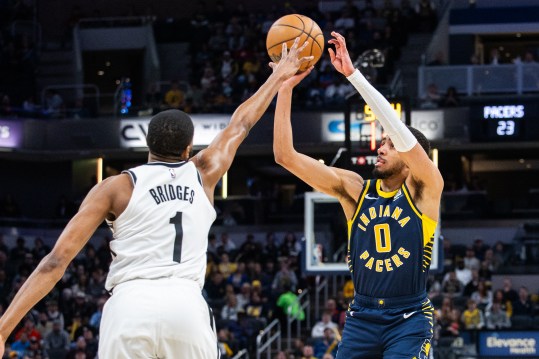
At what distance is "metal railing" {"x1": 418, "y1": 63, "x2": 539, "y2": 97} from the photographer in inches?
1119

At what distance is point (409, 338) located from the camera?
7.27 m

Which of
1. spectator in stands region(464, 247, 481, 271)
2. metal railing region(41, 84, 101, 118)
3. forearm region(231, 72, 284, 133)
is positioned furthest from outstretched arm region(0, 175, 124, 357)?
metal railing region(41, 84, 101, 118)

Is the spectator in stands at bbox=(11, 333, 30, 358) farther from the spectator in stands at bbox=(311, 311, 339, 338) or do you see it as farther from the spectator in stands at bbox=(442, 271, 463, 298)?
the spectator in stands at bbox=(442, 271, 463, 298)

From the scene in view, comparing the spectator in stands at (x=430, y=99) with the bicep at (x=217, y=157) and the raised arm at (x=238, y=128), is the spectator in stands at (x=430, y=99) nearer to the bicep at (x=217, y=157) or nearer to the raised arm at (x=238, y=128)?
the raised arm at (x=238, y=128)

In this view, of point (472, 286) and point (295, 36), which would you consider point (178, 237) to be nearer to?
point (295, 36)

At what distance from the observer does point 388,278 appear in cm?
740

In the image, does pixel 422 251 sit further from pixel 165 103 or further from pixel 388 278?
pixel 165 103

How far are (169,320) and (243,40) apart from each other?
1115 inches

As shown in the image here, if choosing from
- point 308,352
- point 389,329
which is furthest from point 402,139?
point 308,352

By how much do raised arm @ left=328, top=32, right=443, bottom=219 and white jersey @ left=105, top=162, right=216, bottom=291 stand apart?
170 centimetres

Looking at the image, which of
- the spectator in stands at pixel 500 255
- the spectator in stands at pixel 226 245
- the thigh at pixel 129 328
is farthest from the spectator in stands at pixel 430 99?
the thigh at pixel 129 328

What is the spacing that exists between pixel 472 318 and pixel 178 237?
15.3 meters

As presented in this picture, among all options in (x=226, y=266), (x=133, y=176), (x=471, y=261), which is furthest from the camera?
(x=226, y=266)

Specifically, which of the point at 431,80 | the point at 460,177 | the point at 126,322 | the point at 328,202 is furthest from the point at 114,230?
the point at 460,177
